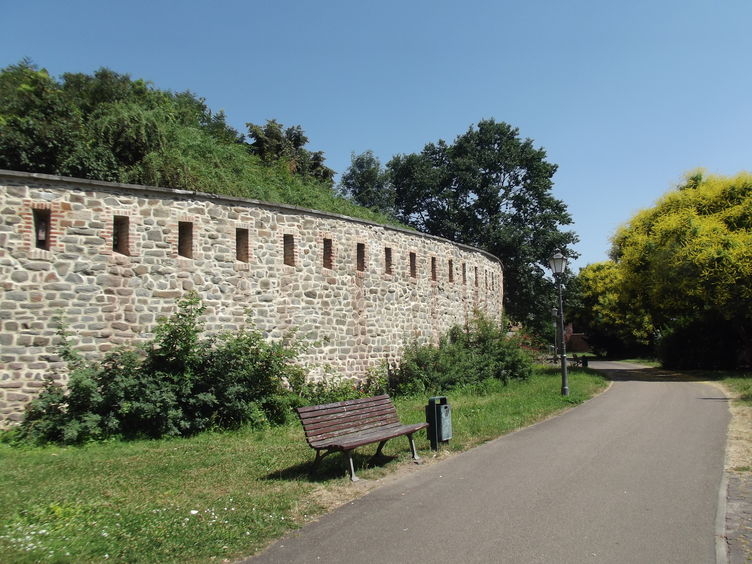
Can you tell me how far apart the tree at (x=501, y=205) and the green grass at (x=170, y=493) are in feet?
75.2

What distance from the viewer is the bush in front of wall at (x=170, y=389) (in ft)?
32.6

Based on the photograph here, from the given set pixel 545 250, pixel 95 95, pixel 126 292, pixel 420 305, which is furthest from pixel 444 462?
pixel 545 250

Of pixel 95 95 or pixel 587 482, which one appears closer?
pixel 587 482

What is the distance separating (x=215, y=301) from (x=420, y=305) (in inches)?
308

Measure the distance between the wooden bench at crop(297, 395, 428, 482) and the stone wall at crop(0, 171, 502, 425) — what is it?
5022 mm

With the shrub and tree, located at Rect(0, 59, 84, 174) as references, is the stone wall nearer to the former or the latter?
the shrub

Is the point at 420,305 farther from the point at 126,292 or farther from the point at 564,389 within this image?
the point at 126,292

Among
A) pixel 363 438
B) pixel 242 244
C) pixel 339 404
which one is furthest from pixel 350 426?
pixel 242 244

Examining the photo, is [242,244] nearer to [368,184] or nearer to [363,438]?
[363,438]

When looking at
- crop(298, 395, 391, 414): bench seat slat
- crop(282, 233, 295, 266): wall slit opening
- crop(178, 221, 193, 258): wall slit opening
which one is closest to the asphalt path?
crop(298, 395, 391, 414): bench seat slat

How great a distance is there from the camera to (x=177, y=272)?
39.3 ft

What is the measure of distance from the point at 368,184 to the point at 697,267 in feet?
69.5

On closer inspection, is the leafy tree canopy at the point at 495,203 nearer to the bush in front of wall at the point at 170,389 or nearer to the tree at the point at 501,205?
the tree at the point at 501,205

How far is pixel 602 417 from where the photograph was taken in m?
13.1
